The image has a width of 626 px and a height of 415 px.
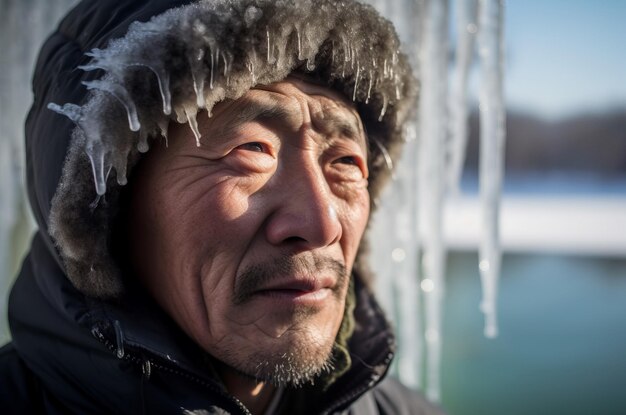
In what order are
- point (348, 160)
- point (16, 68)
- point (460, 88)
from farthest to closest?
point (16, 68), point (460, 88), point (348, 160)

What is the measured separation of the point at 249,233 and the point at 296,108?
0.82 feet

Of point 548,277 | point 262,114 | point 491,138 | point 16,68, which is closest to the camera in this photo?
point 262,114

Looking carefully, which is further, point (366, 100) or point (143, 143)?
point (366, 100)

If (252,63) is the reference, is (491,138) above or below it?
below

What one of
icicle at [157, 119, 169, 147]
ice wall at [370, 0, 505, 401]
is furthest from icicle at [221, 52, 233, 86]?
ice wall at [370, 0, 505, 401]

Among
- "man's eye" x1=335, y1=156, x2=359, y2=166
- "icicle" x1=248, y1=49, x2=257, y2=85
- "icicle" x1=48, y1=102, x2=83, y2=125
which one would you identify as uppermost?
"icicle" x1=248, y1=49, x2=257, y2=85

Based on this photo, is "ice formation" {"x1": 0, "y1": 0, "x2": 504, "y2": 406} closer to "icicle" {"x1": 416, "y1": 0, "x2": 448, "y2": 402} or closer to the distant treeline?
"icicle" {"x1": 416, "y1": 0, "x2": 448, "y2": 402}

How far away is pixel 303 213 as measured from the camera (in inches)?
42.4

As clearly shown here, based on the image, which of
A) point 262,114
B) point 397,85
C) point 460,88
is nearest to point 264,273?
point 262,114

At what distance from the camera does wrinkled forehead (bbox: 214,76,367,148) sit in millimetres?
1098

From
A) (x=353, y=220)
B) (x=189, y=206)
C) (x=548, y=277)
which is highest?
(x=189, y=206)

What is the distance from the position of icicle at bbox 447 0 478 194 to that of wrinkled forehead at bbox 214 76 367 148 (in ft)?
2.27

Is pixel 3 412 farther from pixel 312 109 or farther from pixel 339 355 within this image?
pixel 312 109

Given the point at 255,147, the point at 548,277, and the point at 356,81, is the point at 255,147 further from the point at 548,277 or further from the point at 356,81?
the point at 548,277
